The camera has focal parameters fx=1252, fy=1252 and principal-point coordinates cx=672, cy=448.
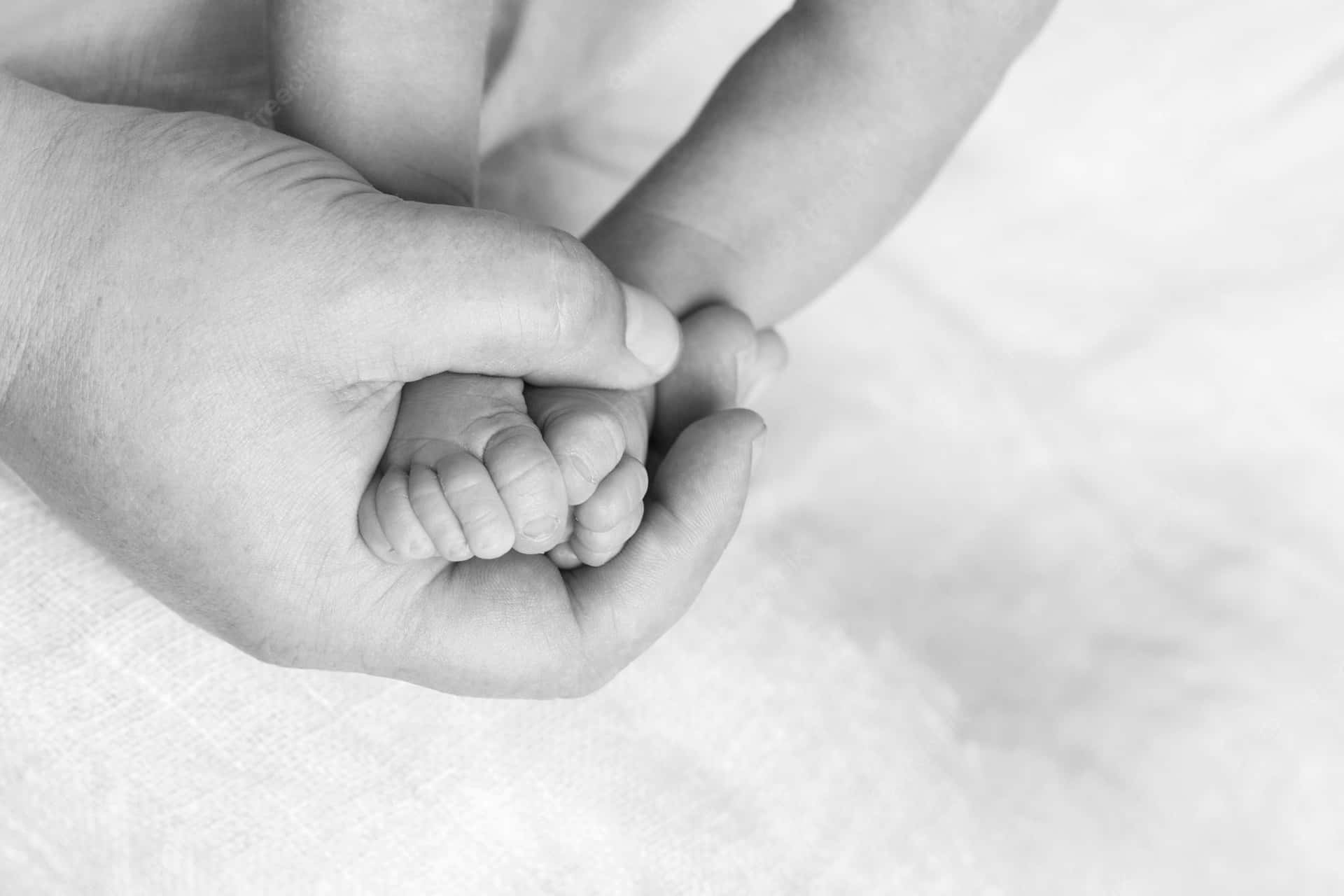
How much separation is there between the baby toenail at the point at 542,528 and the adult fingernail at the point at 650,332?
0.46 ft

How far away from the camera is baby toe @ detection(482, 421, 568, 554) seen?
645 millimetres

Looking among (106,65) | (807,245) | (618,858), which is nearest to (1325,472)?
(807,245)

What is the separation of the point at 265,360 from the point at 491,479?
0.13 meters

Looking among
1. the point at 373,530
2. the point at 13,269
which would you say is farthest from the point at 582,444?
the point at 13,269

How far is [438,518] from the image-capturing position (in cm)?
64

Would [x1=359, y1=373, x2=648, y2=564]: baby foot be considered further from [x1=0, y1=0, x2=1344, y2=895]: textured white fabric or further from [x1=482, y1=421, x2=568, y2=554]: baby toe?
[x1=0, y1=0, x2=1344, y2=895]: textured white fabric

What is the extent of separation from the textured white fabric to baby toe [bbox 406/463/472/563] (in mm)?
173

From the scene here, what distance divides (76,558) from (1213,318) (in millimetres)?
917

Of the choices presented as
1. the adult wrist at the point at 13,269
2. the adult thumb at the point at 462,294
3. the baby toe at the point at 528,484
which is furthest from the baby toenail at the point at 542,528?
the adult wrist at the point at 13,269

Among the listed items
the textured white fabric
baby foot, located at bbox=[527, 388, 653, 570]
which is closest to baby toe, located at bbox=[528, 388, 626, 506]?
baby foot, located at bbox=[527, 388, 653, 570]

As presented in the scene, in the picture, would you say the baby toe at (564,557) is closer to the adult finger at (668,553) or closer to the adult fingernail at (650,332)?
the adult finger at (668,553)

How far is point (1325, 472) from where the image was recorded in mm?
1044

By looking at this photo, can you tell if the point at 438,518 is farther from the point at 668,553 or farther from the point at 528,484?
the point at 668,553

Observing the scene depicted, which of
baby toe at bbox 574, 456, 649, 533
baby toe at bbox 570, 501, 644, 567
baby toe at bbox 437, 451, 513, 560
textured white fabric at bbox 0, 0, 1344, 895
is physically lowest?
textured white fabric at bbox 0, 0, 1344, 895
